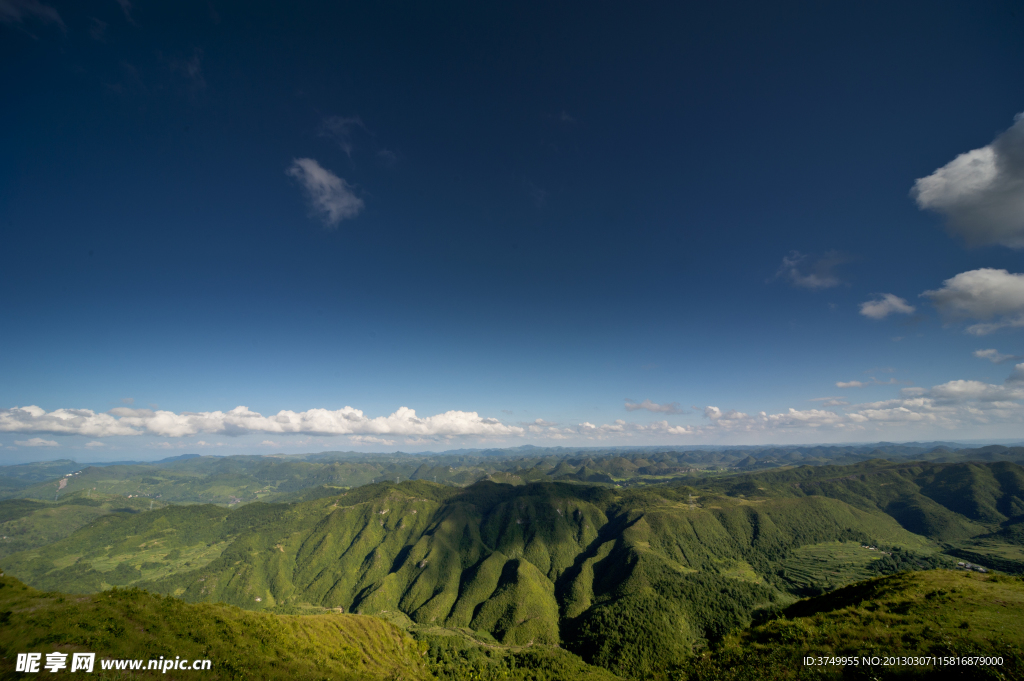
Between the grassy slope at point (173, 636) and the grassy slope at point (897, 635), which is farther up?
the grassy slope at point (897, 635)

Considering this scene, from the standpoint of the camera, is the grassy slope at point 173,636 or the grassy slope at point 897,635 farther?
the grassy slope at point 173,636

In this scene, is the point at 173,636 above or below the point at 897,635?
below

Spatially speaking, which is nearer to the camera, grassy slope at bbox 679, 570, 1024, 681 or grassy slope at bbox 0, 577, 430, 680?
grassy slope at bbox 679, 570, 1024, 681

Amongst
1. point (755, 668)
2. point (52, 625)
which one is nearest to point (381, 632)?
point (52, 625)

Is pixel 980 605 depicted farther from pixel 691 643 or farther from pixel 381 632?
pixel 691 643

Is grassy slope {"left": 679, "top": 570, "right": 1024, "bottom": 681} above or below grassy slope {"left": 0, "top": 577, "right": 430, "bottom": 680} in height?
above
